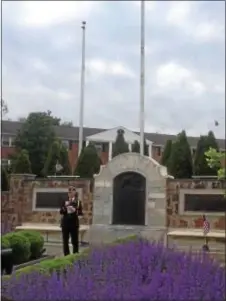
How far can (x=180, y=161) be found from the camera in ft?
47.5

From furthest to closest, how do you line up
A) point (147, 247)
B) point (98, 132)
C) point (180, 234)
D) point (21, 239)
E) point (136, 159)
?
point (98, 132) < point (136, 159) < point (180, 234) < point (21, 239) < point (147, 247)

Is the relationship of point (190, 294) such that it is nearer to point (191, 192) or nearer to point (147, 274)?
point (147, 274)

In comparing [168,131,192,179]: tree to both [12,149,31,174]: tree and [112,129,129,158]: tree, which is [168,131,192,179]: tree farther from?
[12,149,31,174]: tree

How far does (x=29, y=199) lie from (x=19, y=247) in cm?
698

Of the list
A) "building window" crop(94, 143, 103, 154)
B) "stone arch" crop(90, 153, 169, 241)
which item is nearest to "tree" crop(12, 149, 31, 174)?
"building window" crop(94, 143, 103, 154)

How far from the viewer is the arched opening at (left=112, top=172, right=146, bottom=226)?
483 inches

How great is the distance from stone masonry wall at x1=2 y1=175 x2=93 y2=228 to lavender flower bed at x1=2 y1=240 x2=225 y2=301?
9.84 m

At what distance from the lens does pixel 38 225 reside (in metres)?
14.1

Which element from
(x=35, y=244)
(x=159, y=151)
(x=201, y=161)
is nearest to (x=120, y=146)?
(x=201, y=161)

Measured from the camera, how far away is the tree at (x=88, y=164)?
14.7m

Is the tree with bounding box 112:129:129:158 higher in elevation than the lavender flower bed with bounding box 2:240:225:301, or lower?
higher

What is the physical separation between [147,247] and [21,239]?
14.0ft

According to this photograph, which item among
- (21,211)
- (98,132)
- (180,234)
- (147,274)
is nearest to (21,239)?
(180,234)

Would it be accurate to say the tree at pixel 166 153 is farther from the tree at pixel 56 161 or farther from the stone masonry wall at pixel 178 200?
the tree at pixel 56 161
